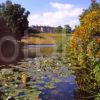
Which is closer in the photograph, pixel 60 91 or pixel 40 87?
pixel 60 91

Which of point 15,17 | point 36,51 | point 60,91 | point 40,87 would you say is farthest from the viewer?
point 15,17

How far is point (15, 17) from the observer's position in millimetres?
83188

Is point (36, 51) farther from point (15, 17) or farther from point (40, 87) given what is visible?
point (40, 87)

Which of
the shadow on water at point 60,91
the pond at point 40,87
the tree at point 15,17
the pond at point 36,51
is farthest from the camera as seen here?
the tree at point 15,17

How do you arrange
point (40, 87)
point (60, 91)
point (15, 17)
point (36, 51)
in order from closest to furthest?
point (60, 91)
point (40, 87)
point (36, 51)
point (15, 17)

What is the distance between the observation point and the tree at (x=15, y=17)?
3182 inches

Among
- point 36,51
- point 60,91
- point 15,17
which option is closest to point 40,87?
point 60,91

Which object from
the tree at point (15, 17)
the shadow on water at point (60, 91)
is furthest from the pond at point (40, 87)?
the tree at point (15, 17)

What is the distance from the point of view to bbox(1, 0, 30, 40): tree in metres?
80.8

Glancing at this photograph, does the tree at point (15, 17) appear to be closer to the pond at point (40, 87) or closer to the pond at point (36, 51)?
Answer: the pond at point (36, 51)

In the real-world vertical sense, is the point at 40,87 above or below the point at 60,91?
above

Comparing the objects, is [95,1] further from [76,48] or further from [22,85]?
[22,85]

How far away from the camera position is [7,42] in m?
73.9

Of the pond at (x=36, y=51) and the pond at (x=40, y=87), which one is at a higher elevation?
the pond at (x=40, y=87)
